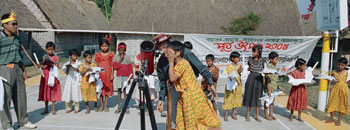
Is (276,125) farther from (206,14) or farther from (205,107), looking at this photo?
(206,14)

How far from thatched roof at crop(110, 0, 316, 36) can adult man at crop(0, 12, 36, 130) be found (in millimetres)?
12815

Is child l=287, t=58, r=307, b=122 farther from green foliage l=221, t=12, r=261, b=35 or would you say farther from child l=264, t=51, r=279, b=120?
green foliage l=221, t=12, r=261, b=35

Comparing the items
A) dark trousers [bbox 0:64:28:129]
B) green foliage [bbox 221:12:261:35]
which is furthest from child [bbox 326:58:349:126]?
green foliage [bbox 221:12:261:35]

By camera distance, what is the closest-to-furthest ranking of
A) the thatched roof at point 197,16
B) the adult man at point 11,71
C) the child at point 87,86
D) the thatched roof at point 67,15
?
the adult man at point 11,71
the child at point 87,86
the thatched roof at point 67,15
the thatched roof at point 197,16

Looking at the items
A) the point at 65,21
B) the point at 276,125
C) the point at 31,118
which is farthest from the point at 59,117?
the point at 65,21

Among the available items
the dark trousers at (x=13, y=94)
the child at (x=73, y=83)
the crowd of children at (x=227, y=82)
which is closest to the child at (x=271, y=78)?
the crowd of children at (x=227, y=82)

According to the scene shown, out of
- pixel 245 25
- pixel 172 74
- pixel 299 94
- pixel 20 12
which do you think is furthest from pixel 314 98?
pixel 20 12

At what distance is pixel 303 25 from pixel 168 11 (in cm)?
929

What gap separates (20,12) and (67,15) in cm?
551

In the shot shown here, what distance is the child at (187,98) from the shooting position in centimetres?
329

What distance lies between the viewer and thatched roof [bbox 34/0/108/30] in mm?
16781

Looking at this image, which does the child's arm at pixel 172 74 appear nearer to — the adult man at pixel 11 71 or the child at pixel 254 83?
the child at pixel 254 83

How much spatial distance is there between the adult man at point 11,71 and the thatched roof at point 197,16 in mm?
12815

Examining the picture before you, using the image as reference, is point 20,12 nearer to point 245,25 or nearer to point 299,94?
point 245,25
